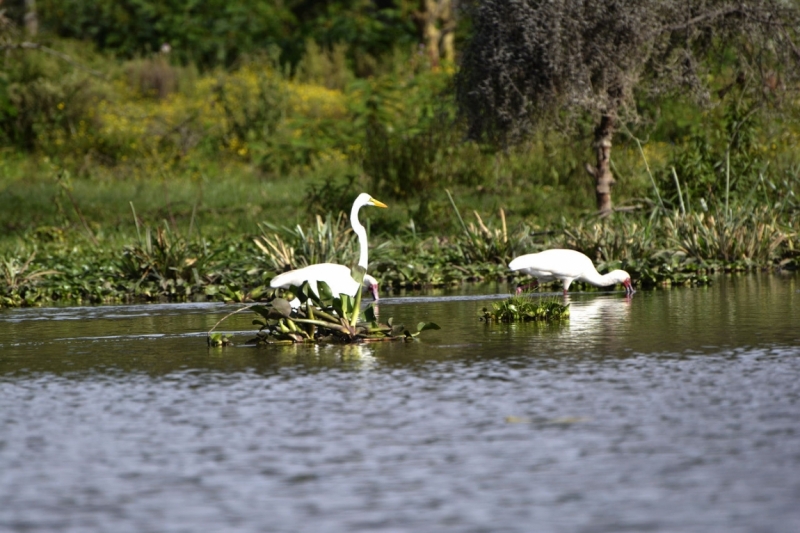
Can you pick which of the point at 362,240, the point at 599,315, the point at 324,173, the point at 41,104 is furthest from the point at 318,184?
the point at 599,315

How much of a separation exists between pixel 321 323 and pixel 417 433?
3.25 meters

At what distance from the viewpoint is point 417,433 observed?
5934 mm

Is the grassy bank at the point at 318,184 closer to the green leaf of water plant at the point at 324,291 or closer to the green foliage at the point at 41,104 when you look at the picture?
the green foliage at the point at 41,104

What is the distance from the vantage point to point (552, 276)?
12828 mm

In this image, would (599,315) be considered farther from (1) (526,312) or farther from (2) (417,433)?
(2) (417,433)

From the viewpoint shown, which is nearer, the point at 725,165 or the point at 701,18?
the point at 701,18

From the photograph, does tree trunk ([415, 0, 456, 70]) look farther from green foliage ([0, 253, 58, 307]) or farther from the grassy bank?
green foliage ([0, 253, 58, 307])

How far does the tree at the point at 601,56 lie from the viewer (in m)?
16.1

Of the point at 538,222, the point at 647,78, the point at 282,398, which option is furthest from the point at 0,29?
the point at 282,398

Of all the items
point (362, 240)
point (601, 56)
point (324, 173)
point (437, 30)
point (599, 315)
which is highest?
point (437, 30)

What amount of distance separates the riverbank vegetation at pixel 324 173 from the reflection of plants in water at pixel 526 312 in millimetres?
2026

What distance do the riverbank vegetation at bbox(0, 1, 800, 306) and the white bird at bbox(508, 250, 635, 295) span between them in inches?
43.4

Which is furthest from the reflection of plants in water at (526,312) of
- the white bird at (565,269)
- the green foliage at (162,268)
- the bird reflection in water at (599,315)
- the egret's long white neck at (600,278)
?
the green foliage at (162,268)

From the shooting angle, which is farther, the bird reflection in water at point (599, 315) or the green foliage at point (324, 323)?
the bird reflection in water at point (599, 315)
